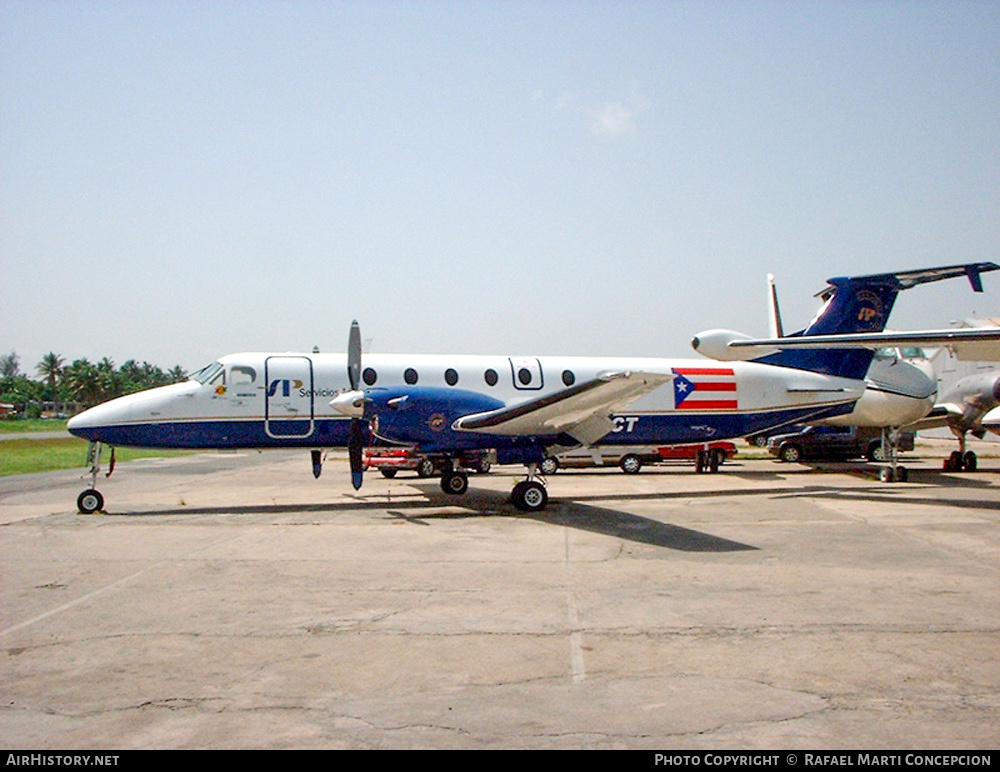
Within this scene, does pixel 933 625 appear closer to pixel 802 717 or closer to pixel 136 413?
pixel 802 717

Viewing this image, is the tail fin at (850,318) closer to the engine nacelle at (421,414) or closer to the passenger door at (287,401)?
the engine nacelle at (421,414)

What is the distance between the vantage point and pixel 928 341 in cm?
1428

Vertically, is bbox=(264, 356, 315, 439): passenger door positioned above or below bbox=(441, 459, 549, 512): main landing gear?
above

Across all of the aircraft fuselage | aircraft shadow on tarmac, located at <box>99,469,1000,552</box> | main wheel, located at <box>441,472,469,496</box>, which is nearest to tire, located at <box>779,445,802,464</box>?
aircraft shadow on tarmac, located at <box>99,469,1000,552</box>

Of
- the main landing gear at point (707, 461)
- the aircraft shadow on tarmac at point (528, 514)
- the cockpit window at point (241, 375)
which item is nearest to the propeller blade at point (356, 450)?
the aircraft shadow on tarmac at point (528, 514)

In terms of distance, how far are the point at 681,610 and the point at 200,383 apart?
11531mm

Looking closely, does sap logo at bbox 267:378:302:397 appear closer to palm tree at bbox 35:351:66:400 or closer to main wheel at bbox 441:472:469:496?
main wheel at bbox 441:472:469:496

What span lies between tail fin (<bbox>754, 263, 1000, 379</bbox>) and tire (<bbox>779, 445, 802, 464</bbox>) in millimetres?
9591

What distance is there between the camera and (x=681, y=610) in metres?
7.18

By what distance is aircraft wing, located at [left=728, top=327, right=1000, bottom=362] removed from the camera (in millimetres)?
14016

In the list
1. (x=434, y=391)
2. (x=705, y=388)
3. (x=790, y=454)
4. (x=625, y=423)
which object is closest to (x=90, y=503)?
(x=434, y=391)

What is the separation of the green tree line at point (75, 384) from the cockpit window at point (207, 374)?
9762 cm

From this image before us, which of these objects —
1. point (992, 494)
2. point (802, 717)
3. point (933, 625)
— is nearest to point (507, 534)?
point (933, 625)
